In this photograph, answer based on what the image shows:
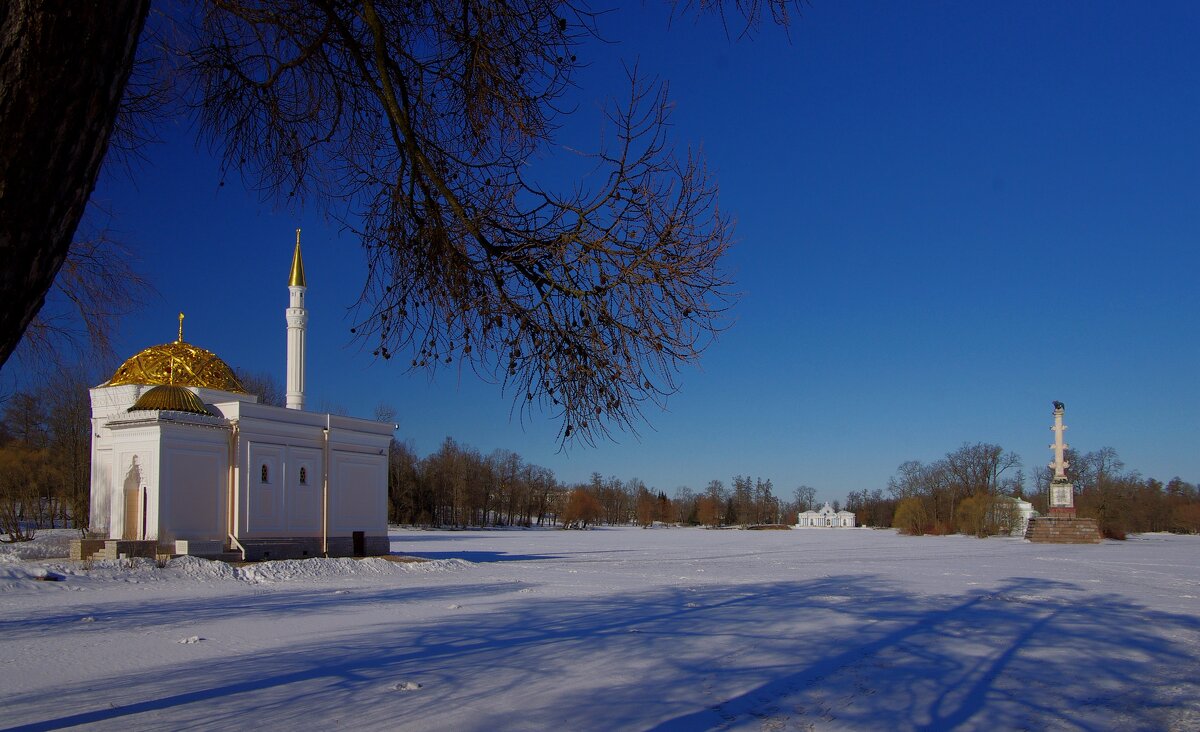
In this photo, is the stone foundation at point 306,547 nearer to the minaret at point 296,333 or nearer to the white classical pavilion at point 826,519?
the minaret at point 296,333

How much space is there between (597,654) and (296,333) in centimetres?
2456

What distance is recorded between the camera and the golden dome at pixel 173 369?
1152 inches

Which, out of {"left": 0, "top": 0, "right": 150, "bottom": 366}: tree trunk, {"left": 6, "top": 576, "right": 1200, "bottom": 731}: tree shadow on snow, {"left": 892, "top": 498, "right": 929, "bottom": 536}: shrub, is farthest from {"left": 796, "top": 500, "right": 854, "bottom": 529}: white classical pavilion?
{"left": 0, "top": 0, "right": 150, "bottom": 366}: tree trunk

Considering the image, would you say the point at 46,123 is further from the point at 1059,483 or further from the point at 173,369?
the point at 1059,483

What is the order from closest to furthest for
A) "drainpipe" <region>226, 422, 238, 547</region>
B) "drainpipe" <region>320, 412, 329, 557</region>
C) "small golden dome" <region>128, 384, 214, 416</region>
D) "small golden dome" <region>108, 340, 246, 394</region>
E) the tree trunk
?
the tree trunk, "small golden dome" <region>128, 384, 214, 416</region>, "drainpipe" <region>226, 422, 238, 547</region>, "drainpipe" <region>320, 412, 329, 557</region>, "small golden dome" <region>108, 340, 246, 394</region>

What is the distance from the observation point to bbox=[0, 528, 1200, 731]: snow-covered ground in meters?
8.11

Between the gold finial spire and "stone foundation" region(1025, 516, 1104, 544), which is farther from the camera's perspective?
"stone foundation" region(1025, 516, 1104, 544)

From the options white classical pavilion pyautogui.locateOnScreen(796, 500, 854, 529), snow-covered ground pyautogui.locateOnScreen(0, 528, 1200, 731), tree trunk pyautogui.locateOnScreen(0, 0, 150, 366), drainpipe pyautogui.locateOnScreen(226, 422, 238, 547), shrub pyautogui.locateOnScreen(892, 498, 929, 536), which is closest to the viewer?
tree trunk pyautogui.locateOnScreen(0, 0, 150, 366)

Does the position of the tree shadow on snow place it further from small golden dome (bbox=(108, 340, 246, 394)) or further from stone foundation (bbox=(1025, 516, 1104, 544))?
stone foundation (bbox=(1025, 516, 1104, 544))

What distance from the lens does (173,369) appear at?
29297 mm

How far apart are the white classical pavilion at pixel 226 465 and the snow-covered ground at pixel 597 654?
136 inches

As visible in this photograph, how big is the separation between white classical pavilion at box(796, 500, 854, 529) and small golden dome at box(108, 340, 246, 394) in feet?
362

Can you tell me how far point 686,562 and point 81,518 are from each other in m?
34.4

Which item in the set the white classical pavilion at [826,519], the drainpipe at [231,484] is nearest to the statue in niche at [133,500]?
the drainpipe at [231,484]
